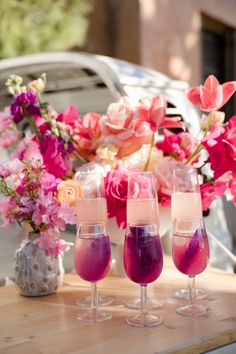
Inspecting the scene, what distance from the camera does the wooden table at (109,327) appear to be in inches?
38.3

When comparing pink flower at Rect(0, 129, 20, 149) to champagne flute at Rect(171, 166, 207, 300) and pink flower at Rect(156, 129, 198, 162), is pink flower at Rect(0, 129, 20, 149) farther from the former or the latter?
champagne flute at Rect(171, 166, 207, 300)

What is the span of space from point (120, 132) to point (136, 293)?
405 mm

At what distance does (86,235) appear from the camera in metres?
1.15

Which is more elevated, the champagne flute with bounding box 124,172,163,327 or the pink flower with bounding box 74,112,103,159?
the pink flower with bounding box 74,112,103,159

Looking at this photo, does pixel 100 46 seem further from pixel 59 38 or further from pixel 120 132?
pixel 120 132

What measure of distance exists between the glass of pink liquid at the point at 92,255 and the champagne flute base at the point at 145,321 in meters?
0.06

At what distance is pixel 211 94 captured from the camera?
1340 mm

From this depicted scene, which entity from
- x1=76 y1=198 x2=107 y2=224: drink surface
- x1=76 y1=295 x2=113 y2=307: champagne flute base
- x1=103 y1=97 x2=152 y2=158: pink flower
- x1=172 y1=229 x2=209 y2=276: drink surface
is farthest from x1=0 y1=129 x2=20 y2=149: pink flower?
x1=172 y1=229 x2=209 y2=276: drink surface

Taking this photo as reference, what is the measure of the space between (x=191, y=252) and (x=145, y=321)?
6.8 inches

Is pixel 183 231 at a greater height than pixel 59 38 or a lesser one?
lesser

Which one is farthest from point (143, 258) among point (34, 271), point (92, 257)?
point (34, 271)

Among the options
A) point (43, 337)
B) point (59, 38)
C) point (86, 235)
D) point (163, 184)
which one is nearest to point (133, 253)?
point (86, 235)

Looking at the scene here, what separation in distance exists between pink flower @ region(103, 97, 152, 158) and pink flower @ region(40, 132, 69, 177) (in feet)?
0.43

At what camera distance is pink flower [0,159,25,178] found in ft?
4.24
